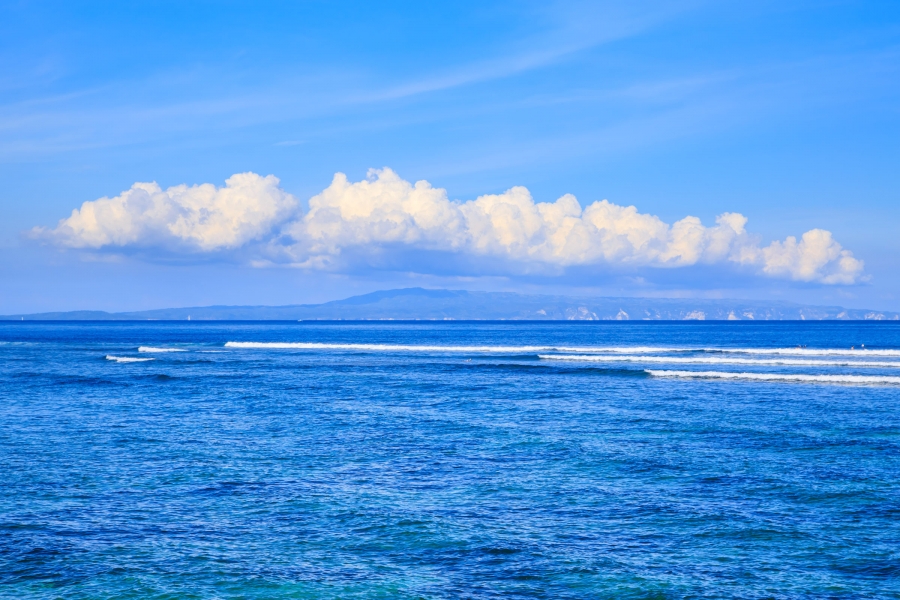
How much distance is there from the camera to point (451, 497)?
21031 mm

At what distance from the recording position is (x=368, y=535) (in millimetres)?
17734

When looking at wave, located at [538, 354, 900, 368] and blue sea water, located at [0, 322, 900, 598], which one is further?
wave, located at [538, 354, 900, 368]

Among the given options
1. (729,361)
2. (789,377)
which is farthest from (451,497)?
(729,361)

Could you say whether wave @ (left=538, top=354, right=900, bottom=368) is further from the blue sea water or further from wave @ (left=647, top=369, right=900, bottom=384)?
the blue sea water

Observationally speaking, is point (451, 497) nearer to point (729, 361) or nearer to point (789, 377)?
point (789, 377)

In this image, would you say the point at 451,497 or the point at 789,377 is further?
the point at 789,377

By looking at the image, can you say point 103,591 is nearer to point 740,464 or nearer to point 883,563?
point 883,563

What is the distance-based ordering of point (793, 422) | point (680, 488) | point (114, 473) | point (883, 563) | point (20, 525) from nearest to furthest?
point (883, 563), point (20, 525), point (680, 488), point (114, 473), point (793, 422)

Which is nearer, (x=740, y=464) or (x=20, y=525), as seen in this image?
(x=20, y=525)

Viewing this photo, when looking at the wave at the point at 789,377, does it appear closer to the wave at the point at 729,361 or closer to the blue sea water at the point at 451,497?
the blue sea water at the point at 451,497

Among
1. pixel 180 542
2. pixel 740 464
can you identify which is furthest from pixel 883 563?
pixel 180 542

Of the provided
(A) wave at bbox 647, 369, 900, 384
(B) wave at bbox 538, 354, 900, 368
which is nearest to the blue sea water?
(A) wave at bbox 647, 369, 900, 384

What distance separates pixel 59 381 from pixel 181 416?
2421cm

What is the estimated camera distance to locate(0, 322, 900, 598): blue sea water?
49.4ft
